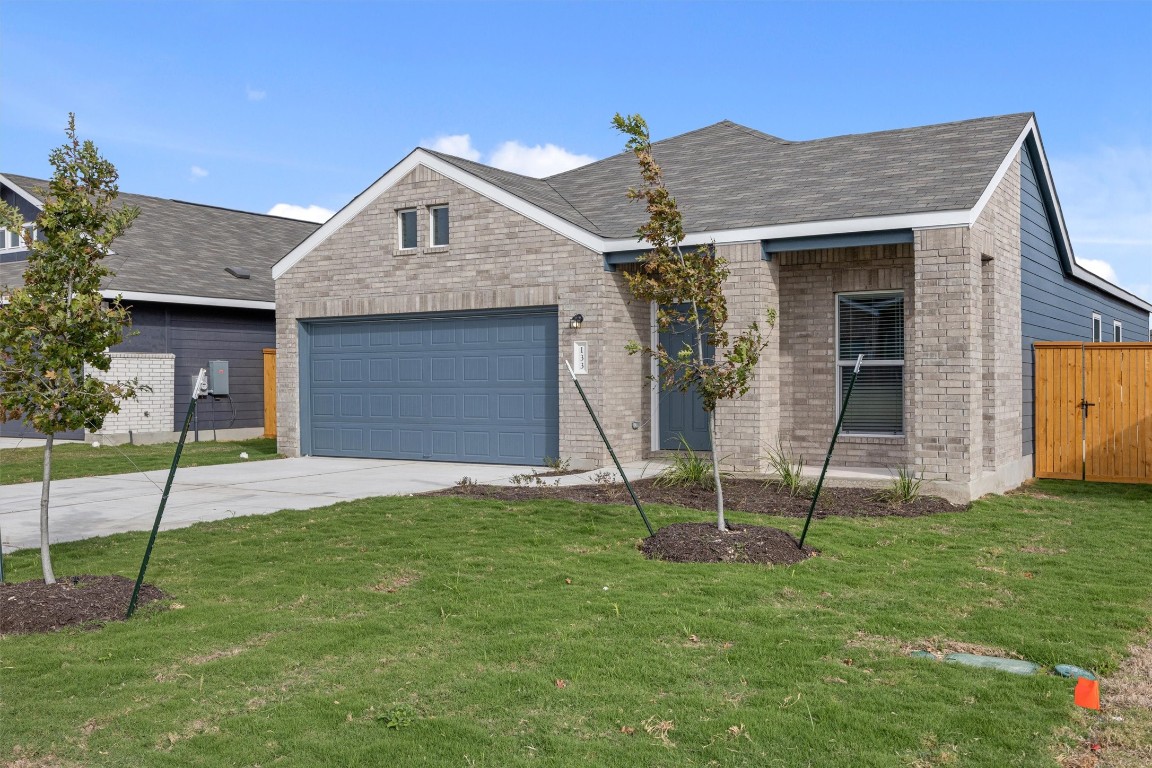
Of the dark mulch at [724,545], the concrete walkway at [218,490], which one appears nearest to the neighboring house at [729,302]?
the concrete walkway at [218,490]

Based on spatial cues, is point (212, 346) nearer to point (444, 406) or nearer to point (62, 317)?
point (444, 406)

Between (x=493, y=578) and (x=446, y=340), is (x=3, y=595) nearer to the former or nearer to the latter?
(x=493, y=578)

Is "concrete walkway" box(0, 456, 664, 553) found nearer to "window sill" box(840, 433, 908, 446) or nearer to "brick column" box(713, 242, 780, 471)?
"brick column" box(713, 242, 780, 471)

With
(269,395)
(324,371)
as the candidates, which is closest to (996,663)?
(324,371)

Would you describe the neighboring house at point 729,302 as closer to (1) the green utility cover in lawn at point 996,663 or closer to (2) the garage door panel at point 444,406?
(2) the garage door panel at point 444,406

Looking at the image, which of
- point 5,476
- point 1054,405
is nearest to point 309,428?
point 5,476

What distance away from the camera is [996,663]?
17.7ft

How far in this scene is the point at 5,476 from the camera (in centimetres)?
1476

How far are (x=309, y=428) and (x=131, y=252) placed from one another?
788 centimetres

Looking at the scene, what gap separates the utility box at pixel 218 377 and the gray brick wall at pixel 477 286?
5.03 m

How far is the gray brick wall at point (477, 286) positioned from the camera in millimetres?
14406

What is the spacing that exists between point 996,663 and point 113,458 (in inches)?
622

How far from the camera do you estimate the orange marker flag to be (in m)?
4.79

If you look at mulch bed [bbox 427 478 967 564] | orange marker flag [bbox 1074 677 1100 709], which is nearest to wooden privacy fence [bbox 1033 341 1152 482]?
mulch bed [bbox 427 478 967 564]
